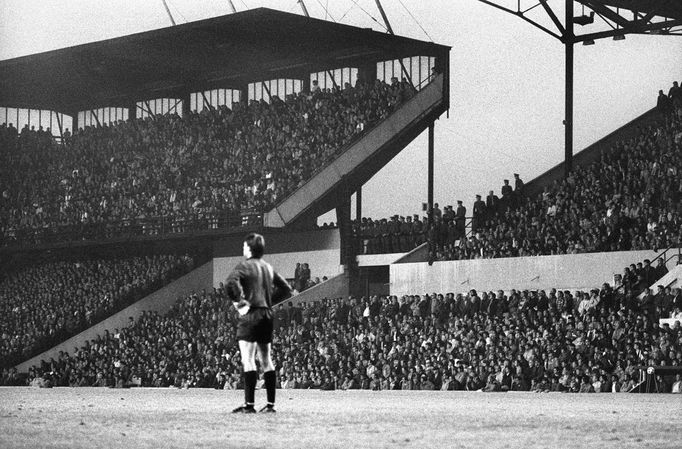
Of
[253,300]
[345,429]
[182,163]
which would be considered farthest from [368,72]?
[345,429]

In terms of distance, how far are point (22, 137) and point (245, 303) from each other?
52887mm

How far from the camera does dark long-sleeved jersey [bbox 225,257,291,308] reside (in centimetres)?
1438

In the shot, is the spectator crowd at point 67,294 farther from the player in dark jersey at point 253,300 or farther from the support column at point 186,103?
the player in dark jersey at point 253,300

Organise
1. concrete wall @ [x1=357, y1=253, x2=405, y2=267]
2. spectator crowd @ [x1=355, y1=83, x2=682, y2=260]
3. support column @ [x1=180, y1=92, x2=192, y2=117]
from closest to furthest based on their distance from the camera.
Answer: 1. spectator crowd @ [x1=355, y1=83, x2=682, y2=260]
2. concrete wall @ [x1=357, y1=253, x2=405, y2=267]
3. support column @ [x1=180, y1=92, x2=192, y2=117]

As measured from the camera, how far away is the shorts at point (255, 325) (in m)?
14.5

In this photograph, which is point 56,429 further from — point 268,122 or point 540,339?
point 268,122

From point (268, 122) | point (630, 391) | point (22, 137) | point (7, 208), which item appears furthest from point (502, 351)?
point (22, 137)

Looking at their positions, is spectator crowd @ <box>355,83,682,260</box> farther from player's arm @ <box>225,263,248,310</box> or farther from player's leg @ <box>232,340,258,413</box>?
player's arm @ <box>225,263,248,310</box>

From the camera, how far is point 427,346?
3316 cm

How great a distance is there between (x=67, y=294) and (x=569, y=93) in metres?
24.3

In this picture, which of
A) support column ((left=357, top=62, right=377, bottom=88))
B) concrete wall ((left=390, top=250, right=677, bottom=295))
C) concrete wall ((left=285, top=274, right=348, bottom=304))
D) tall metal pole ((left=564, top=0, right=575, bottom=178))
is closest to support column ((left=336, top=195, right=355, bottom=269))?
concrete wall ((left=285, top=274, right=348, bottom=304))

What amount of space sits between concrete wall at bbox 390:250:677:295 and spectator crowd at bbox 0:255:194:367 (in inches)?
562

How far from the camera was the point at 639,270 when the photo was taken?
3203cm

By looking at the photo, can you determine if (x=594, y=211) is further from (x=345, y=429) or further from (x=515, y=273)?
(x=345, y=429)
